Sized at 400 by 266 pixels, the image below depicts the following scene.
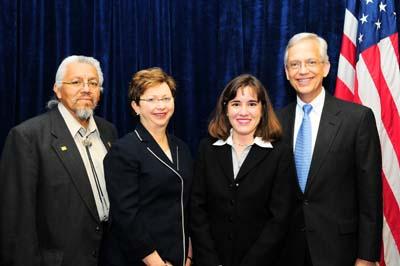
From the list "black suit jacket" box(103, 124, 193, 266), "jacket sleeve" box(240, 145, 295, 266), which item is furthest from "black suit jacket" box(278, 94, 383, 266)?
"black suit jacket" box(103, 124, 193, 266)

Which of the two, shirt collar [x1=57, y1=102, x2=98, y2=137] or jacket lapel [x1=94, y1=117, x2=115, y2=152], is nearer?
shirt collar [x1=57, y1=102, x2=98, y2=137]

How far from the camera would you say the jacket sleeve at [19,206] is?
2393 mm

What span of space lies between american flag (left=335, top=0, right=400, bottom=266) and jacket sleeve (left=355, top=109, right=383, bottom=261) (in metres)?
0.75

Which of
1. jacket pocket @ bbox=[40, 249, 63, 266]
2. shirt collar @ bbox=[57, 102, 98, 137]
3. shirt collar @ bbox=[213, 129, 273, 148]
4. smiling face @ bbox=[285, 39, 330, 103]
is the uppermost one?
smiling face @ bbox=[285, 39, 330, 103]

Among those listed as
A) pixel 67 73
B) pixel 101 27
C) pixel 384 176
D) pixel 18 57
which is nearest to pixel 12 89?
pixel 18 57

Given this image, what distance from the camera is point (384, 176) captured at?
3.19 m

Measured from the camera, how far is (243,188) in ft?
7.93

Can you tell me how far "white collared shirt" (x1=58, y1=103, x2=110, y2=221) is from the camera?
2594 millimetres

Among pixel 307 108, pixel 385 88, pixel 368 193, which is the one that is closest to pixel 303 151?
pixel 307 108

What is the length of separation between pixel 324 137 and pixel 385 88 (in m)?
0.93

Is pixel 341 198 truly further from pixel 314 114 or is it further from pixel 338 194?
pixel 314 114

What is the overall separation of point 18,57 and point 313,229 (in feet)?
8.33

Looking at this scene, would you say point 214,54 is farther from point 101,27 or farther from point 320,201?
point 320,201

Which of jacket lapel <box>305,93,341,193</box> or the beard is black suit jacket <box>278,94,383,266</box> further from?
the beard
